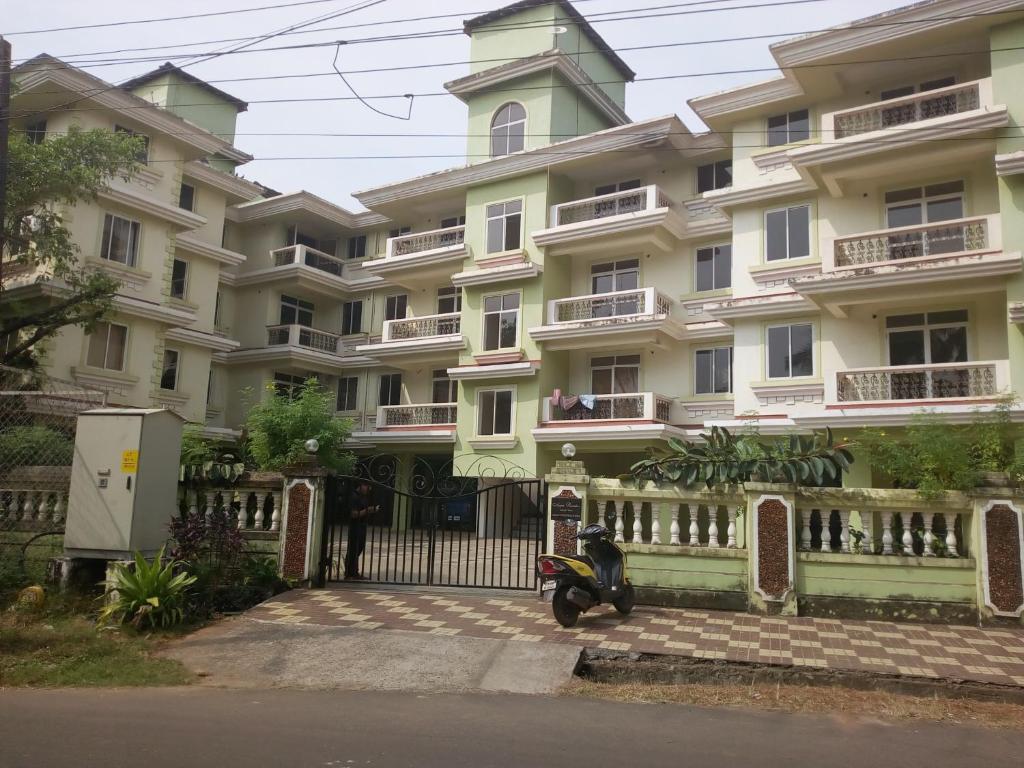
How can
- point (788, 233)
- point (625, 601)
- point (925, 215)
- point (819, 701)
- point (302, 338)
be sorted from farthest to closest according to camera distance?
point (302, 338), point (788, 233), point (925, 215), point (625, 601), point (819, 701)

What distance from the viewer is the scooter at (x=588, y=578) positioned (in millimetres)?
8102

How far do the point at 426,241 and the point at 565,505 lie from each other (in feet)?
59.3

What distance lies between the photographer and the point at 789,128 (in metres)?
19.0

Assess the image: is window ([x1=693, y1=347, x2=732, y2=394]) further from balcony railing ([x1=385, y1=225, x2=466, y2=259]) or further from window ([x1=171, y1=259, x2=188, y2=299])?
window ([x1=171, y1=259, x2=188, y2=299])

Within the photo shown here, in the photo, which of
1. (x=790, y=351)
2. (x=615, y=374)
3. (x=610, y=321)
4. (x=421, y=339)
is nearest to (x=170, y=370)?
(x=421, y=339)

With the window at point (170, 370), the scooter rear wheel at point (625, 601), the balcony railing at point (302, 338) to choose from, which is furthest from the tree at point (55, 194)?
the scooter rear wheel at point (625, 601)

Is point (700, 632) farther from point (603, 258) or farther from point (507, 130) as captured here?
point (507, 130)

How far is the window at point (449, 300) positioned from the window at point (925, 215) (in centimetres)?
1374

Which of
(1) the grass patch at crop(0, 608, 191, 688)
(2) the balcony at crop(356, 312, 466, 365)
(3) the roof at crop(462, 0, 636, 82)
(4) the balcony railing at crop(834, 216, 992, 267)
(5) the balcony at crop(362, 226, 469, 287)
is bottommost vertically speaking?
(1) the grass patch at crop(0, 608, 191, 688)

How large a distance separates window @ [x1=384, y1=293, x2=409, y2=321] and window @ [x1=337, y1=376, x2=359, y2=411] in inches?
108

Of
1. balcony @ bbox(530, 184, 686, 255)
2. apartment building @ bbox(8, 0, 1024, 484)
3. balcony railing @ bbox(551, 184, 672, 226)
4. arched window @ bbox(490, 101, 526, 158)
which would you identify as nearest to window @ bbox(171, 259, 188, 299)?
apartment building @ bbox(8, 0, 1024, 484)

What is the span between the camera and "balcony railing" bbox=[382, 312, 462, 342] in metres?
24.9

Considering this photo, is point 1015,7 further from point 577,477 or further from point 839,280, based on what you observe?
point 577,477

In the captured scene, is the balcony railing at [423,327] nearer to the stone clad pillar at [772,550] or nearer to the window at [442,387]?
the window at [442,387]
